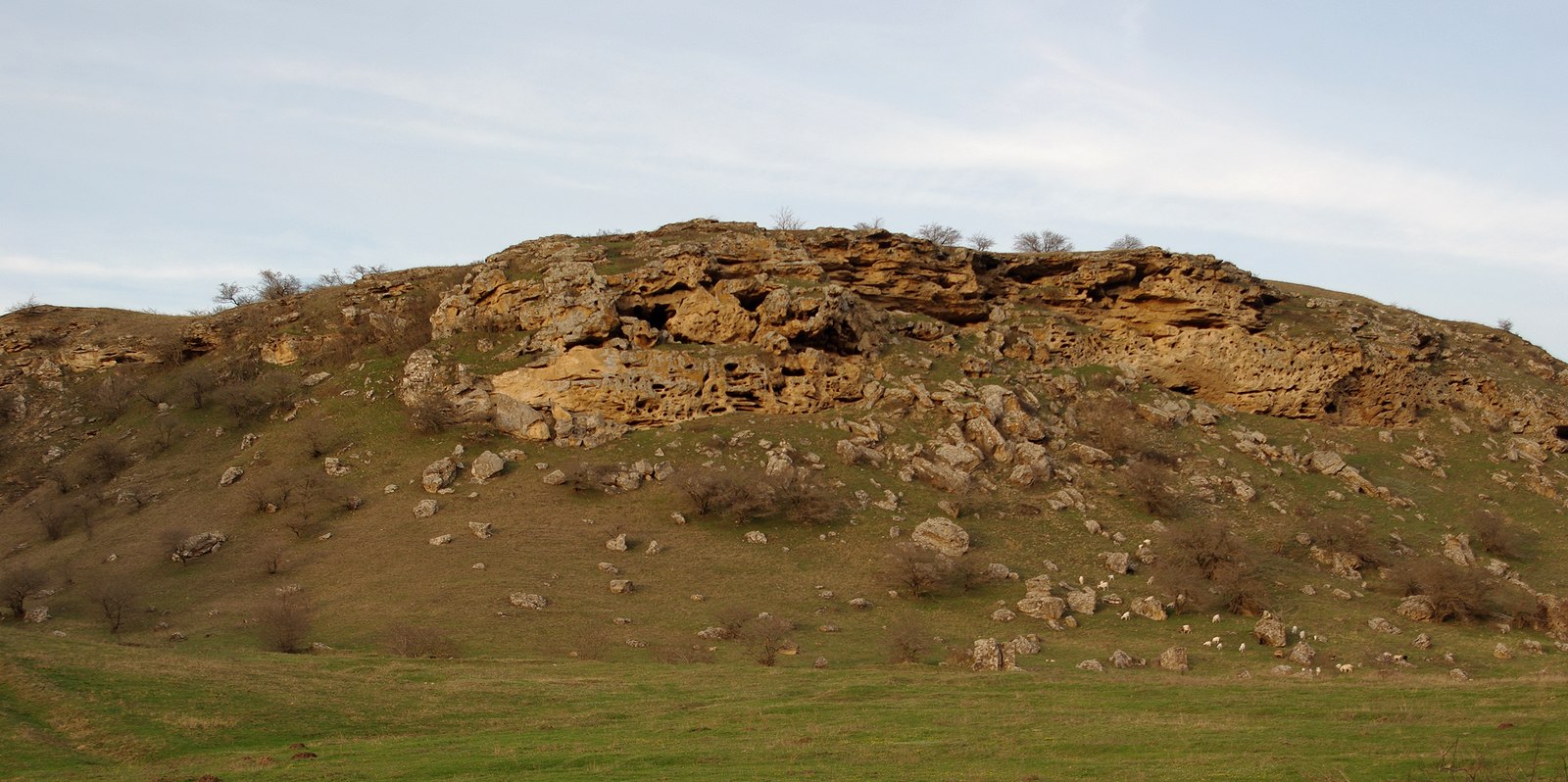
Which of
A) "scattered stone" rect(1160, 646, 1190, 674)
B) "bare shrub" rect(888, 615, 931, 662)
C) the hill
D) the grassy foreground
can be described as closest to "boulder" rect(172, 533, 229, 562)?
the hill

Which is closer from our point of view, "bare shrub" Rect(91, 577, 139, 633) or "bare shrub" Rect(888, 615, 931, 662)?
"bare shrub" Rect(888, 615, 931, 662)

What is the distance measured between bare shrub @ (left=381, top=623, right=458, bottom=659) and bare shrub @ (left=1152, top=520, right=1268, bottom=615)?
25668 mm

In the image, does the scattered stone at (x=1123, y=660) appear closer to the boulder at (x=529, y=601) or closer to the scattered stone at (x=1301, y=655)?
the scattered stone at (x=1301, y=655)

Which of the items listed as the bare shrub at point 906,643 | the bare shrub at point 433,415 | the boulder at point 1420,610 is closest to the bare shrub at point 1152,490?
the boulder at point 1420,610

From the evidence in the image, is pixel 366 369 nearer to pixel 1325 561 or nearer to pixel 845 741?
pixel 845 741

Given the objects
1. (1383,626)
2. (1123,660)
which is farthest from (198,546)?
(1383,626)

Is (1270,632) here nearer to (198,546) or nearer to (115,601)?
(115,601)

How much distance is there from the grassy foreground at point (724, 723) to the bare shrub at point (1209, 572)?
926cm

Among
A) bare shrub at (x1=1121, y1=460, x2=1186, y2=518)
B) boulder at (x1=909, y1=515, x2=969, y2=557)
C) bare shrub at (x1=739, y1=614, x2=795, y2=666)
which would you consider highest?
bare shrub at (x1=1121, y1=460, x2=1186, y2=518)

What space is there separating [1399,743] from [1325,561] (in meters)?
25.3

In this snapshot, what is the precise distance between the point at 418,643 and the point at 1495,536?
146 ft

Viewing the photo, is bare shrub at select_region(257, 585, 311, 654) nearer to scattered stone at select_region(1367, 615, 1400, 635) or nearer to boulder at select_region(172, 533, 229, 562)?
boulder at select_region(172, 533, 229, 562)

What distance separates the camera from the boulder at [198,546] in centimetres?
3856

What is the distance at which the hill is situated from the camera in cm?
3234
